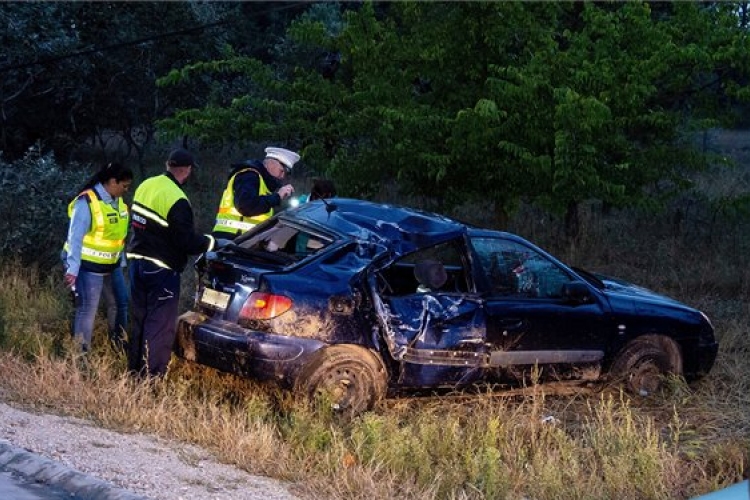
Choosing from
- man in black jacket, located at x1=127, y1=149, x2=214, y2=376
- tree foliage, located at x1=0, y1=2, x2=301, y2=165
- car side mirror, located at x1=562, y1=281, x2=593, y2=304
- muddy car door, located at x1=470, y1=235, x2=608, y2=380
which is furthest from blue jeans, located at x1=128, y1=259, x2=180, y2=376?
tree foliage, located at x1=0, y1=2, x2=301, y2=165

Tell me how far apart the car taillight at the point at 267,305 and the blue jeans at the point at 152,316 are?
0.82 meters

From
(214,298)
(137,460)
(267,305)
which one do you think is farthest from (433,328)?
(137,460)

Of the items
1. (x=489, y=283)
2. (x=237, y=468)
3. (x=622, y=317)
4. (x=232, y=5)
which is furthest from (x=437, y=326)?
(x=232, y=5)

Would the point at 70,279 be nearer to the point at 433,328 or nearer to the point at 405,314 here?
the point at 405,314

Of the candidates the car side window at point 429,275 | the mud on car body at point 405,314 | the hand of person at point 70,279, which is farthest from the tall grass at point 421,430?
the car side window at point 429,275

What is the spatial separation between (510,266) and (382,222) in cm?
107

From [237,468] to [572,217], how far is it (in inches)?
416

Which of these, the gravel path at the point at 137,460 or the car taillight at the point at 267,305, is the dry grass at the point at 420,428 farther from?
the car taillight at the point at 267,305

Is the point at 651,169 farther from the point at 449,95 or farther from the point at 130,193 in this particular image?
the point at 130,193

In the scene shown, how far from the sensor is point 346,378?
8.41 metres

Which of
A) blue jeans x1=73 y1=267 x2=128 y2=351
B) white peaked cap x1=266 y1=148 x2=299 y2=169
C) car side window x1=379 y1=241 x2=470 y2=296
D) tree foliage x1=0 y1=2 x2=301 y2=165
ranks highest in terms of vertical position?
tree foliage x1=0 y1=2 x2=301 y2=165

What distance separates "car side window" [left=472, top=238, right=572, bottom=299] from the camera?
9289 millimetres

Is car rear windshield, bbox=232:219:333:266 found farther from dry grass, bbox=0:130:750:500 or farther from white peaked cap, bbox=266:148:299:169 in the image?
white peaked cap, bbox=266:148:299:169

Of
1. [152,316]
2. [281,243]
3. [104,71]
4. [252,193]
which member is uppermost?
[104,71]
